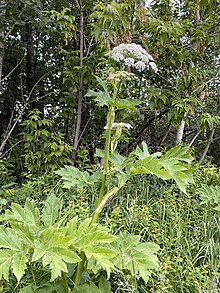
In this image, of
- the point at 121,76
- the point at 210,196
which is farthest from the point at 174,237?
the point at 121,76

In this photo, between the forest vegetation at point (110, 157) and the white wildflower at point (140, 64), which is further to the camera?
the white wildflower at point (140, 64)

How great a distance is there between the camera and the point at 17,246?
149cm

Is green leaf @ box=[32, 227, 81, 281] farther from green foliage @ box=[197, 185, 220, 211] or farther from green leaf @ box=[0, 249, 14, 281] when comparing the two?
green foliage @ box=[197, 185, 220, 211]

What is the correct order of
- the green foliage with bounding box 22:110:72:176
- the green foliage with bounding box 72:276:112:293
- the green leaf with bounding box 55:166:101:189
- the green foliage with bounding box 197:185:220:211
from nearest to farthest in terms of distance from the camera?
the green foliage with bounding box 72:276:112:293, the green leaf with bounding box 55:166:101:189, the green foliage with bounding box 197:185:220:211, the green foliage with bounding box 22:110:72:176

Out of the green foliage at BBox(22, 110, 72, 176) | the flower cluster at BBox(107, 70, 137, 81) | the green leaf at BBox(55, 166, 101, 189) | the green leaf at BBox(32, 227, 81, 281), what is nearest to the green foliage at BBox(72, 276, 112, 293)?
the green leaf at BBox(32, 227, 81, 281)

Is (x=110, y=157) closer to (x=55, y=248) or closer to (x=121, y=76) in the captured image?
(x=121, y=76)

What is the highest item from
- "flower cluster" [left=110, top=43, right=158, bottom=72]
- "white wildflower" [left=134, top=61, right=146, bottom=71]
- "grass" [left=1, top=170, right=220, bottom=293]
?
"flower cluster" [left=110, top=43, right=158, bottom=72]

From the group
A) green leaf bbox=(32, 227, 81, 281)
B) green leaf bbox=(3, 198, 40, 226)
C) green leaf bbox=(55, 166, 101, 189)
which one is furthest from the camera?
green leaf bbox=(55, 166, 101, 189)

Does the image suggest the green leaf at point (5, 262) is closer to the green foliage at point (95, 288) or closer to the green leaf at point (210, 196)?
the green foliage at point (95, 288)

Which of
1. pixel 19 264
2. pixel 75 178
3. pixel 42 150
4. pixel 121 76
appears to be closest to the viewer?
pixel 19 264

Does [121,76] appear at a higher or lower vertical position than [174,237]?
higher

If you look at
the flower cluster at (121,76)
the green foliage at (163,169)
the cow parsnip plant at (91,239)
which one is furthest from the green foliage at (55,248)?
the flower cluster at (121,76)

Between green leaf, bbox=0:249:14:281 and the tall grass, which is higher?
green leaf, bbox=0:249:14:281

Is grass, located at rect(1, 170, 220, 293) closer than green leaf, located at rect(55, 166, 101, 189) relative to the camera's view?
Yes
